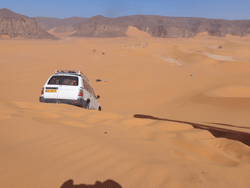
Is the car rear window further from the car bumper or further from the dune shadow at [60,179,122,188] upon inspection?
the dune shadow at [60,179,122,188]

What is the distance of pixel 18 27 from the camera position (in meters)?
55.9

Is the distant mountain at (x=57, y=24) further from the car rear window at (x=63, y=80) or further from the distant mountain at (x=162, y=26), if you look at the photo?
the car rear window at (x=63, y=80)

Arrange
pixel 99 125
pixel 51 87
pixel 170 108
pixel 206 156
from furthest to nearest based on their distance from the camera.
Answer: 1. pixel 170 108
2. pixel 51 87
3. pixel 99 125
4. pixel 206 156

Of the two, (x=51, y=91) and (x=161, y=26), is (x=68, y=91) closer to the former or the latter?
(x=51, y=91)

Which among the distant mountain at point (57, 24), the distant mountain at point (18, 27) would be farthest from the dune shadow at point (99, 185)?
the distant mountain at point (57, 24)

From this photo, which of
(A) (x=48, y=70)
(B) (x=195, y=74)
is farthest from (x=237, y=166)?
(A) (x=48, y=70)

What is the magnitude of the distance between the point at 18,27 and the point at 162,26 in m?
58.2

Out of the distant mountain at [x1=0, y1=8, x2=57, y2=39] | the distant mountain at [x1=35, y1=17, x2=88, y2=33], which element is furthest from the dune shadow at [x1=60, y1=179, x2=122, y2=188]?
the distant mountain at [x1=35, y1=17, x2=88, y2=33]

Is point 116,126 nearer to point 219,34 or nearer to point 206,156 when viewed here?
point 206,156

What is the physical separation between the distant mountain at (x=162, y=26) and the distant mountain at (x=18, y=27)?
953 inches

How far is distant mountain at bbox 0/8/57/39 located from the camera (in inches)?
2114

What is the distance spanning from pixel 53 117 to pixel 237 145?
380 centimetres

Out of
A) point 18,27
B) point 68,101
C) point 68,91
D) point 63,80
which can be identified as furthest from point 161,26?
point 68,101

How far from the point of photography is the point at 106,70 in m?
17.3
